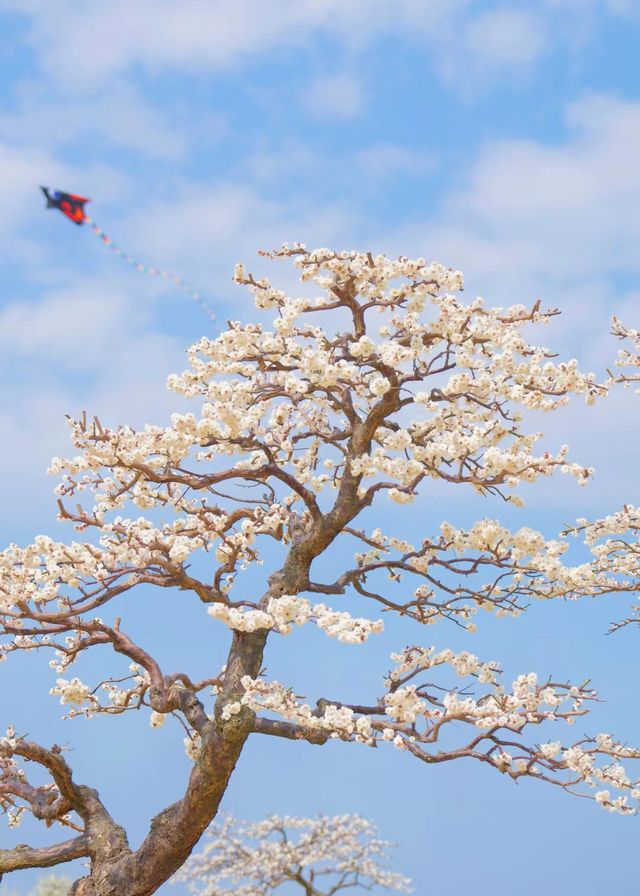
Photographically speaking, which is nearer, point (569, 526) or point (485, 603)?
point (485, 603)

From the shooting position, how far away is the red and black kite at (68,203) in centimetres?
787

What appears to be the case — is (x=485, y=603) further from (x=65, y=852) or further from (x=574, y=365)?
(x=65, y=852)

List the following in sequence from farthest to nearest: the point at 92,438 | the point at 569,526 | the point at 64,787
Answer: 1. the point at 569,526
2. the point at 64,787
3. the point at 92,438

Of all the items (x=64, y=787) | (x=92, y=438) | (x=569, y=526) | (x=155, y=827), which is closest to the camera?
(x=92, y=438)

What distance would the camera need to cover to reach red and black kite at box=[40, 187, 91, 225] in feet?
25.8

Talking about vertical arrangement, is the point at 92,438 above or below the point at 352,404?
below

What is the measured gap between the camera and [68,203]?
25.9 feet

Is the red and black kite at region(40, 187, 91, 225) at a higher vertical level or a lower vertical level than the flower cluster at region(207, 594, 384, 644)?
higher

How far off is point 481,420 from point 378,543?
61.3 inches

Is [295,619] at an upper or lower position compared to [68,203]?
lower

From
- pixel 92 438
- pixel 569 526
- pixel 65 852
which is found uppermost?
pixel 569 526

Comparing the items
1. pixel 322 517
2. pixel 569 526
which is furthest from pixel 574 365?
pixel 569 526

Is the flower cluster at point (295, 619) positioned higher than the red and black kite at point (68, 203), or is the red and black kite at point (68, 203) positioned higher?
the red and black kite at point (68, 203)

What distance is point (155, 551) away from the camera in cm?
862
